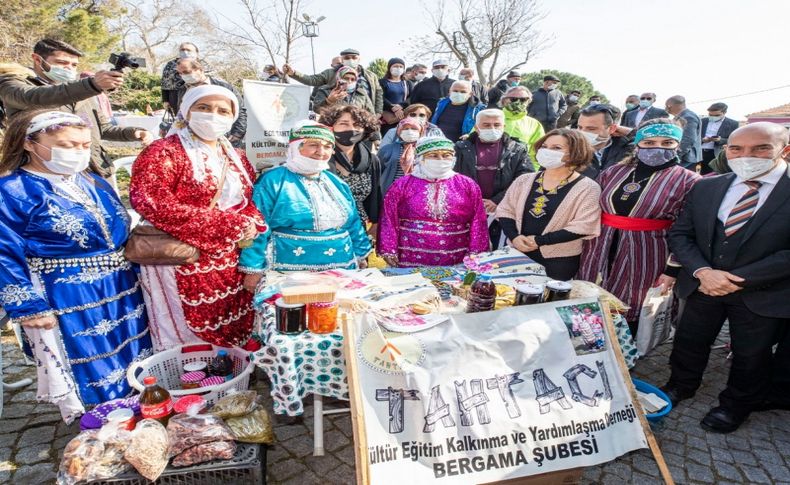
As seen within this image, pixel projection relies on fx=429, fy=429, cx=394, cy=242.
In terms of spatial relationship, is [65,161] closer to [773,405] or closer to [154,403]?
[154,403]

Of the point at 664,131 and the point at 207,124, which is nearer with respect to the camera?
the point at 207,124

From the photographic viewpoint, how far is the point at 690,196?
3025 millimetres

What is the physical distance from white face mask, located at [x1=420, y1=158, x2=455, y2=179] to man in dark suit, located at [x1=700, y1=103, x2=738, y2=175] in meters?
8.85

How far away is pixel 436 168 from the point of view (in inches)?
130

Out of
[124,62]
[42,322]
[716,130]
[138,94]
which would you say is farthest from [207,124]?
[138,94]

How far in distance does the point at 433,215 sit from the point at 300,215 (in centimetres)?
103

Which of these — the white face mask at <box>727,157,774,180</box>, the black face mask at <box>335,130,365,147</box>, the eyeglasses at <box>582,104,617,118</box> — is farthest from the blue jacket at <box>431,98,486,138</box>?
the white face mask at <box>727,157,774,180</box>

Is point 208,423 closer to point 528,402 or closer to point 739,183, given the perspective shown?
point 528,402

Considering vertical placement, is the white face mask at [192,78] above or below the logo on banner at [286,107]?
above

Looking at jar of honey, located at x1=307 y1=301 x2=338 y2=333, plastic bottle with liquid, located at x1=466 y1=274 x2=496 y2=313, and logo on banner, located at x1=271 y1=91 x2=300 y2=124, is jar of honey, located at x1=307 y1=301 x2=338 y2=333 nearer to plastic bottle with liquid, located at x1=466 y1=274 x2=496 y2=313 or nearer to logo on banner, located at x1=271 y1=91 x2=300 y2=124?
plastic bottle with liquid, located at x1=466 y1=274 x2=496 y2=313

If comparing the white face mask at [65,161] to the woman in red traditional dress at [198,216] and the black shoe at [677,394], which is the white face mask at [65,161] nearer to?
the woman in red traditional dress at [198,216]

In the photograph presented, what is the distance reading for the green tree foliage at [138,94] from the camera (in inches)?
742

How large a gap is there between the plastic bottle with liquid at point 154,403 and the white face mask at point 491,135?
345 cm

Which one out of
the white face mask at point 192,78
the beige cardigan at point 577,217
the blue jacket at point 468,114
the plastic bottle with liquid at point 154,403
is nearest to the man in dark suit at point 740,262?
the beige cardigan at point 577,217
